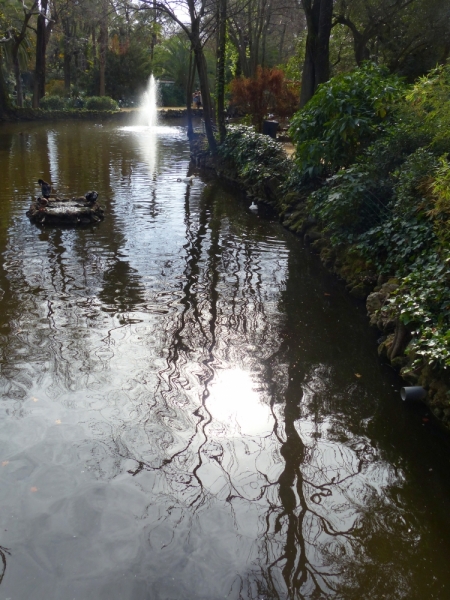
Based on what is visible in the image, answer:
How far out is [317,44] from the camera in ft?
51.3

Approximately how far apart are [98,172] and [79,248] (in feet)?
26.2

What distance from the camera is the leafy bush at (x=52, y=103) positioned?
38844mm

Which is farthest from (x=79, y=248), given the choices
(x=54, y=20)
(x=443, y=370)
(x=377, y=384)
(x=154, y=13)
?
(x=54, y=20)

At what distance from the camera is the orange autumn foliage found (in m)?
22.6

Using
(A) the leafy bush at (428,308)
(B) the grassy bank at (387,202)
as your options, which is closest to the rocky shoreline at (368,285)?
(B) the grassy bank at (387,202)

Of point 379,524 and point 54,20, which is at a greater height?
point 54,20

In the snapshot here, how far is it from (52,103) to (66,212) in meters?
30.9

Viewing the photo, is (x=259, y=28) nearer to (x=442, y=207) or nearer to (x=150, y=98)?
(x=150, y=98)

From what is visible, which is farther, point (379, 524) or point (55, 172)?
point (55, 172)

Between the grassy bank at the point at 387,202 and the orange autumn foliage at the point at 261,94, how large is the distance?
935 centimetres

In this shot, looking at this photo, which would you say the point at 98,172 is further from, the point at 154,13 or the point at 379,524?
the point at 379,524

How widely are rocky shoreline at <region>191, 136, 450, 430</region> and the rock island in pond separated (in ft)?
14.6

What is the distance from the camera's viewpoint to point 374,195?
9203mm

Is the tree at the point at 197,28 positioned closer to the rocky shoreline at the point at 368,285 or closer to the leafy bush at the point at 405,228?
the rocky shoreline at the point at 368,285
